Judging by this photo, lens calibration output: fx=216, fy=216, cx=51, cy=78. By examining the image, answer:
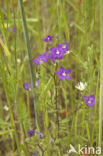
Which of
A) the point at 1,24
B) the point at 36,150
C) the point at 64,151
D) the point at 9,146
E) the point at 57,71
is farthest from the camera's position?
the point at 9,146

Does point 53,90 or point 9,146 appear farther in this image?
point 9,146

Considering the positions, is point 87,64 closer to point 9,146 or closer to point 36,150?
point 36,150

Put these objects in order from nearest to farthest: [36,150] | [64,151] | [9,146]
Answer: [36,150] → [64,151] → [9,146]

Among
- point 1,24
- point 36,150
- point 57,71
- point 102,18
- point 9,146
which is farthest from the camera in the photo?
point 9,146

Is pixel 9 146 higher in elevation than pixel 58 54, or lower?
lower

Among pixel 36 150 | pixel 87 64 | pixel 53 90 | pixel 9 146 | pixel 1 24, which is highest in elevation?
pixel 1 24

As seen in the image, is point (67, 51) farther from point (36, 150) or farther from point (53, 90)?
point (36, 150)

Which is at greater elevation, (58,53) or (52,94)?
(58,53)

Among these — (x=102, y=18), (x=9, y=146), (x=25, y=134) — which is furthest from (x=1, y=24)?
(x=9, y=146)

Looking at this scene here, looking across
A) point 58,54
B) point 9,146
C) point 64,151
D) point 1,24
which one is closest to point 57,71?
point 58,54
